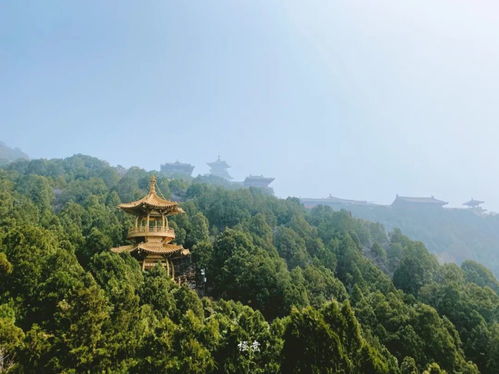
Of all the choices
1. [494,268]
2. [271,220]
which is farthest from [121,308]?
[494,268]

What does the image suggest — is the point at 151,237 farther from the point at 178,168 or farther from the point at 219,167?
the point at 219,167

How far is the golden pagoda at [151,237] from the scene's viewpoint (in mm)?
21516

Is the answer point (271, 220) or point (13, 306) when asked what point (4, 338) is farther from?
point (271, 220)

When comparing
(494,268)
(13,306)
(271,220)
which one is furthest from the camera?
(494,268)

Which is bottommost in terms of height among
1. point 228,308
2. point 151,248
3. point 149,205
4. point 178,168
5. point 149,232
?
point 228,308

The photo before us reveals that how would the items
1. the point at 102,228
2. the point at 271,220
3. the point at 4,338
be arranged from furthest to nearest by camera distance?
the point at 271,220 → the point at 102,228 → the point at 4,338

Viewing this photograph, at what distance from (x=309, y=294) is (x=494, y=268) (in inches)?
2795

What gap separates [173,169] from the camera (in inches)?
4412

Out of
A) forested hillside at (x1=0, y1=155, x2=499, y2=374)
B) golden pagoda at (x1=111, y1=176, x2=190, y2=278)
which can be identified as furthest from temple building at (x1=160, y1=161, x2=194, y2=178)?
golden pagoda at (x1=111, y1=176, x2=190, y2=278)

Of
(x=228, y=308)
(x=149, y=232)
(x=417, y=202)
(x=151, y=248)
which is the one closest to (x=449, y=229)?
(x=417, y=202)

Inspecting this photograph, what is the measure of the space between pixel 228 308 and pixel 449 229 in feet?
299

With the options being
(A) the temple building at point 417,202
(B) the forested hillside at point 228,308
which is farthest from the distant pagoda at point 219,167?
(B) the forested hillside at point 228,308

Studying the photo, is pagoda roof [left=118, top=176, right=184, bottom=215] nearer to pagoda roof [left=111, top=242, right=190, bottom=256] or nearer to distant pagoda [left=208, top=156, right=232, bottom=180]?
pagoda roof [left=111, top=242, right=190, bottom=256]

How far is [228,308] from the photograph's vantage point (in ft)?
53.4
